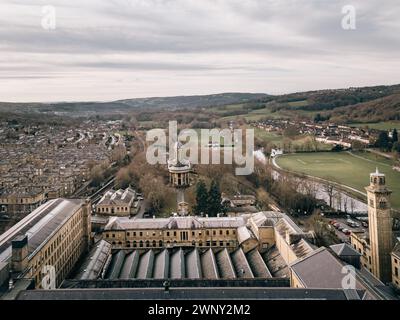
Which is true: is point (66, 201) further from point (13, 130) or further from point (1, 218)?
point (13, 130)

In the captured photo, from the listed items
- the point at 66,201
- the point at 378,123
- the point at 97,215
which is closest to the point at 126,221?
the point at 66,201

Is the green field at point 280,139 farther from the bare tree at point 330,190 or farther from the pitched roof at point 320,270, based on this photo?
the pitched roof at point 320,270

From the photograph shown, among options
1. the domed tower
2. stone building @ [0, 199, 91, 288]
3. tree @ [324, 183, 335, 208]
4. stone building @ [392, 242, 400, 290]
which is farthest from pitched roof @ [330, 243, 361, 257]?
the domed tower

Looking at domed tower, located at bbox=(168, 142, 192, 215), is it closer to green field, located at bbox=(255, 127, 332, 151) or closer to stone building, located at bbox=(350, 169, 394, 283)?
green field, located at bbox=(255, 127, 332, 151)

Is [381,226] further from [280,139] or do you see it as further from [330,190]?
[280,139]

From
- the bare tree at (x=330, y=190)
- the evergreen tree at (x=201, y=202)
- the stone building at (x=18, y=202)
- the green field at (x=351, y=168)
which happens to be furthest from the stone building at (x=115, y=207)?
the bare tree at (x=330, y=190)

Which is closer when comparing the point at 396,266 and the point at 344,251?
the point at 344,251

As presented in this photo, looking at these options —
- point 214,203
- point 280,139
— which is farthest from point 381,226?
point 280,139
